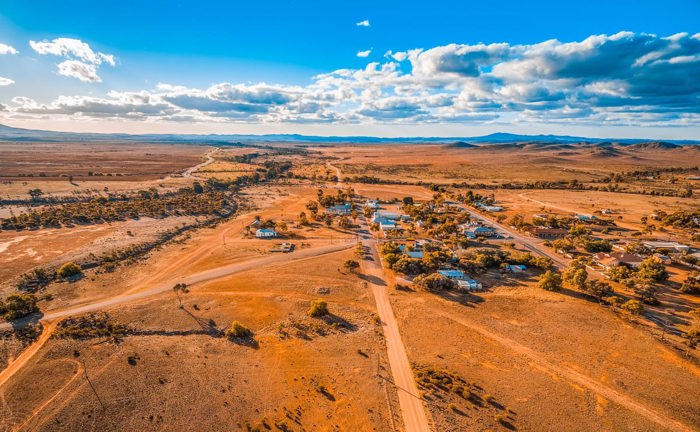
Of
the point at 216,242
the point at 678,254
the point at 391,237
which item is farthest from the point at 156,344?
the point at 678,254

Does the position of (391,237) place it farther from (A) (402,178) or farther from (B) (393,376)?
(A) (402,178)

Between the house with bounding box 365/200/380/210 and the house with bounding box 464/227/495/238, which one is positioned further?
the house with bounding box 365/200/380/210

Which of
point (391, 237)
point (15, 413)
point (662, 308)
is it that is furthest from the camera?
point (391, 237)

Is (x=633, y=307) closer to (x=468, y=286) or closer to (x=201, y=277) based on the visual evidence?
(x=468, y=286)

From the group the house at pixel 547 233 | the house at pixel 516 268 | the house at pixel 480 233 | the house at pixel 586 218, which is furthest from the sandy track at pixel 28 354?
the house at pixel 586 218

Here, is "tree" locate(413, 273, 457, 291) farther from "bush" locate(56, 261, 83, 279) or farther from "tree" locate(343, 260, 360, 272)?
"bush" locate(56, 261, 83, 279)

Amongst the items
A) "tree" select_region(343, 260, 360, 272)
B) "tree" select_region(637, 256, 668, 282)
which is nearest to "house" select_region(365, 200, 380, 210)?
"tree" select_region(343, 260, 360, 272)

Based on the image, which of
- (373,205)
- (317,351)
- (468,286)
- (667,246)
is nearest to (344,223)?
(373,205)
